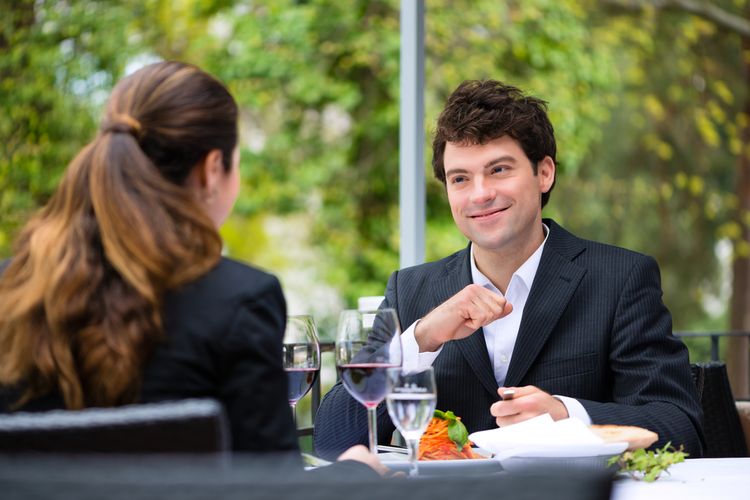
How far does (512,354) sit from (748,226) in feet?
28.9

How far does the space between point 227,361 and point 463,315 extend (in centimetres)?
93

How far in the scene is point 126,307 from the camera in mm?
1082

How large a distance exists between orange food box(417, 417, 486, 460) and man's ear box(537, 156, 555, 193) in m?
0.93

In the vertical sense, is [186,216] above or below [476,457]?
above

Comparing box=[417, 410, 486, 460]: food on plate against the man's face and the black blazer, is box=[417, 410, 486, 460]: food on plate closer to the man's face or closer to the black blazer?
the black blazer

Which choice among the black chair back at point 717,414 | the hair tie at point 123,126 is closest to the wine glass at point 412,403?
the hair tie at point 123,126

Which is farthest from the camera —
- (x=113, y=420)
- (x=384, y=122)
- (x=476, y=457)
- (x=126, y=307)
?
(x=384, y=122)

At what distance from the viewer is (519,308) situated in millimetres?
2320

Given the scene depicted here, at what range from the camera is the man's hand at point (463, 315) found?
76.3 inches

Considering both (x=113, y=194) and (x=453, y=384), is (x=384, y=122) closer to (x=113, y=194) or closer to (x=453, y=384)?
(x=453, y=384)

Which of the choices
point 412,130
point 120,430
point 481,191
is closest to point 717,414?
point 481,191

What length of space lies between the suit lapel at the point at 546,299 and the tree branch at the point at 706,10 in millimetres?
8358

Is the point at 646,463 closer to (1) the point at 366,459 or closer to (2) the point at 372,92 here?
(1) the point at 366,459

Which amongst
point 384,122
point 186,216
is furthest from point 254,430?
point 384,122
